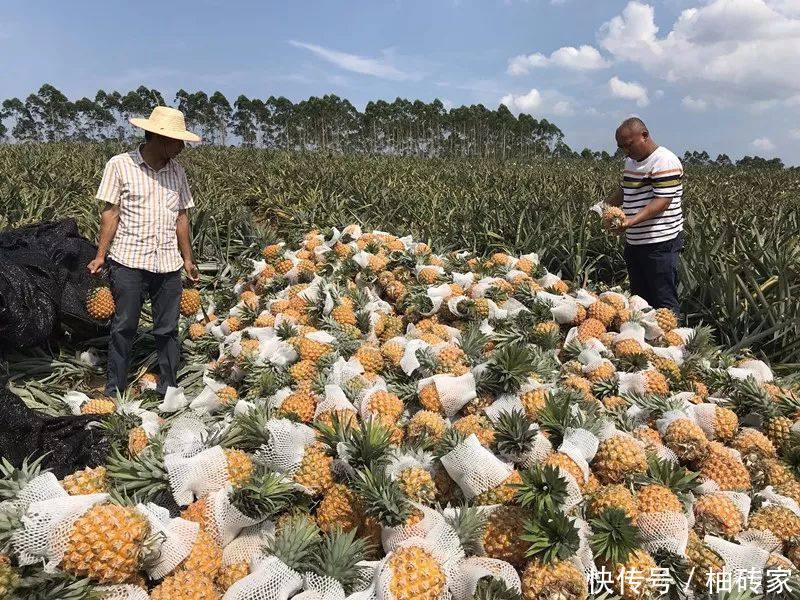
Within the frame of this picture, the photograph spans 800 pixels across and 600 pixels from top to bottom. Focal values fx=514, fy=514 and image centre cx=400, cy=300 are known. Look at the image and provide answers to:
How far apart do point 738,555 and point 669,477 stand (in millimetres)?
340

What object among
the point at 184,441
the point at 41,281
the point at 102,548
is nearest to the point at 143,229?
the point at 41,281

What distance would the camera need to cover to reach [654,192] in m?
4.03

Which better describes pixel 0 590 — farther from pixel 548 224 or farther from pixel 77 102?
pixel 77 102

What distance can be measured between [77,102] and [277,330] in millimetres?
80067

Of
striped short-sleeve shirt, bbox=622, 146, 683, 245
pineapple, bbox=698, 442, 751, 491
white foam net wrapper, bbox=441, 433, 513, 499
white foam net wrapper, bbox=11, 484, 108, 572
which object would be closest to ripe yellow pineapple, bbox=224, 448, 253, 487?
white foam net wrapper, bbox=11, 484, 108, 572

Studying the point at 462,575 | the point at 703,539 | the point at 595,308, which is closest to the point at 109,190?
the point at 462,575

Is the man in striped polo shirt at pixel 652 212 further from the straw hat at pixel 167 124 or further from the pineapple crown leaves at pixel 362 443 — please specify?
the straw hat at pixel 167 124

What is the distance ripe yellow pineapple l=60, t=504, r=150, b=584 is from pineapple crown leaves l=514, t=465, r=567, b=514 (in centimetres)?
119

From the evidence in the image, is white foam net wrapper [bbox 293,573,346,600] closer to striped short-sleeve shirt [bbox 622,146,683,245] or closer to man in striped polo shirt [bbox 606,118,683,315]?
man in striped polo shirt [bbox 606,118,683,315]

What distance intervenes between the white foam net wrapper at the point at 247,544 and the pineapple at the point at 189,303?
111 inches

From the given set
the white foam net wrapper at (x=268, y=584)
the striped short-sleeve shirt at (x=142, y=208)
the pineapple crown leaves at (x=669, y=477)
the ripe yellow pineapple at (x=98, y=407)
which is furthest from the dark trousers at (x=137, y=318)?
the pineapple crown leaves at (x=669, y=477)

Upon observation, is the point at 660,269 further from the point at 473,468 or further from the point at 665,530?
the point at 473,468

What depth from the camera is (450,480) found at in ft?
6.68

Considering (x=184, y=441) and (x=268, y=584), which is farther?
(x=184, y=441)
